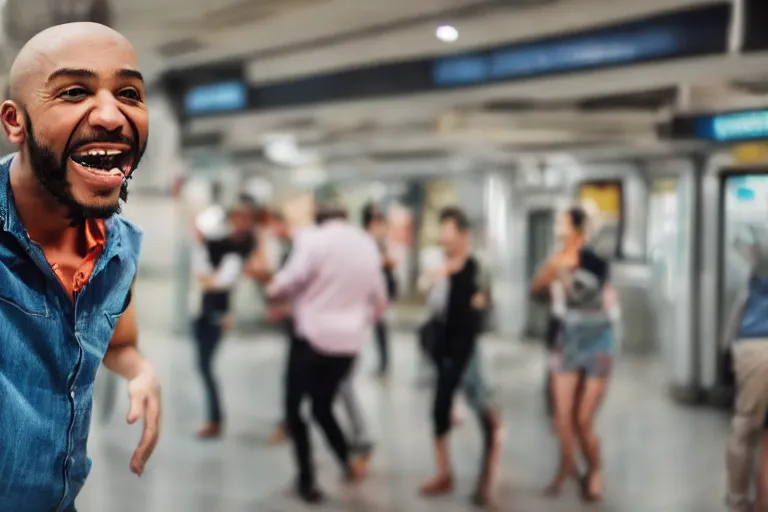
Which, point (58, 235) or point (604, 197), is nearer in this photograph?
point (58, 235)

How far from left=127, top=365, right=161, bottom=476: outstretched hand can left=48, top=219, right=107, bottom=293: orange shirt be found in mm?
239

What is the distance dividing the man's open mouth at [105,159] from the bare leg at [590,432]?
8.84 ft

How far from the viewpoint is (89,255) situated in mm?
1246

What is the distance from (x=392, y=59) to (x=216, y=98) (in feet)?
2.88

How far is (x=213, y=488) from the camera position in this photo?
3357mm

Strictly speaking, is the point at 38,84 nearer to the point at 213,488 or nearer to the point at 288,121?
the point at 213,488

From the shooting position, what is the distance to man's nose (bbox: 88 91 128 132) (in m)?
1.12

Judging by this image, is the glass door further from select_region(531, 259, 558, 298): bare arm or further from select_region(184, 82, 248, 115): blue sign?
select_region(184, 82, 248, 115): blue sign

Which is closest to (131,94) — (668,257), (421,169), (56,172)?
(56,172)

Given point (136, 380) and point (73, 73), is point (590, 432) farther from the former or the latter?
point (73, 73)

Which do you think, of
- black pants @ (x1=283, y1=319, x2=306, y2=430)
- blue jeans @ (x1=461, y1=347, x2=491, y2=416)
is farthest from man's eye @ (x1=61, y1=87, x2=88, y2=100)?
blue jeans @ (x1=461, y1=347, x2=491, y2=416)

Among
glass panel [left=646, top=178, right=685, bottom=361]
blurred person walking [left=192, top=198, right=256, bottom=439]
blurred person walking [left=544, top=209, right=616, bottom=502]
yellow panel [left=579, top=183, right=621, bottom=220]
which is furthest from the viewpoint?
yellow panel [left=579, top=183, right=621, bottom=220]

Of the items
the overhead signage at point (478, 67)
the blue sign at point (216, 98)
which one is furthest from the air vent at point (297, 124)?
the blue sign at point (216, 98)

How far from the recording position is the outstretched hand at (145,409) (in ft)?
4.38
